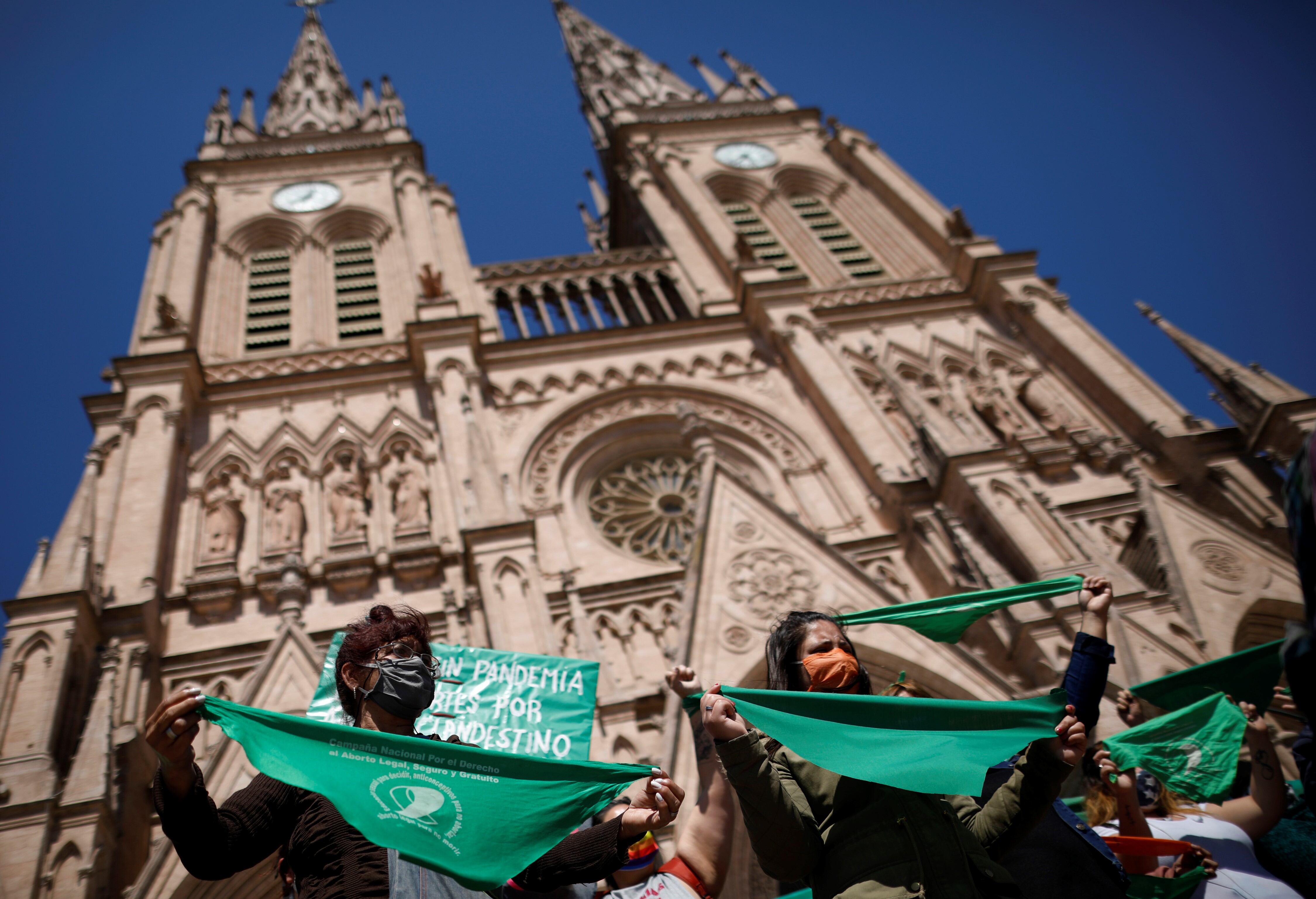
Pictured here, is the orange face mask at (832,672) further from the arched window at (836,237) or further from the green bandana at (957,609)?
the arched window at (836,237)

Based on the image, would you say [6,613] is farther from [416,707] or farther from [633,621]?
[416,707]

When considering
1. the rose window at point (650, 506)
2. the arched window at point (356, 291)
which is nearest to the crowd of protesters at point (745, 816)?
the rose window at point (650, 506)

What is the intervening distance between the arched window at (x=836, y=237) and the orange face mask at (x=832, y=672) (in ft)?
55.1

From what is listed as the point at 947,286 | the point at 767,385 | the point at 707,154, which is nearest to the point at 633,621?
the point at 767,385

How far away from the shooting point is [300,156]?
2241 centimetres

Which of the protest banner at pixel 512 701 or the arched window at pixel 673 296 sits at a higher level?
the arched window at pixel 673 296

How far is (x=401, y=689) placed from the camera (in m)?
3.16

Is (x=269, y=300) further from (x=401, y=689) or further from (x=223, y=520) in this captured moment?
(x=401, y=689)

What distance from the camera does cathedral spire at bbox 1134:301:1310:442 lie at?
41.8 feet

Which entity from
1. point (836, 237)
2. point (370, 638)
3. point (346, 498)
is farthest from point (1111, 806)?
point (836, 237)

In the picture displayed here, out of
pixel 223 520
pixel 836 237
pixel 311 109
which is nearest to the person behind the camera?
pixel 223 520

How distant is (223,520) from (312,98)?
2030 cm

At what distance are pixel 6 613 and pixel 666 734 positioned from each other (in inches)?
281

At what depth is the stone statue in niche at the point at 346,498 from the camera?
12.7 m
